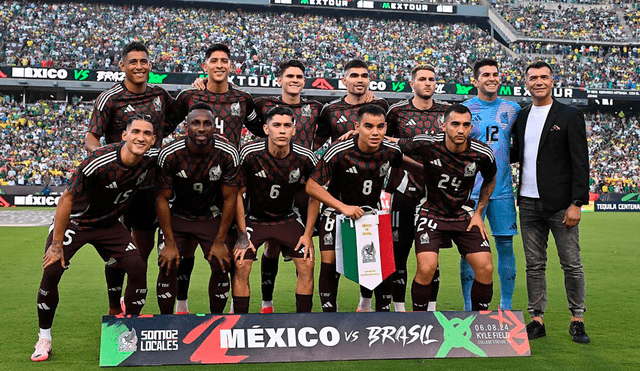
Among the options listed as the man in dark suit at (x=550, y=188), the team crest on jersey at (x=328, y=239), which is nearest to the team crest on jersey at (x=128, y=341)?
the team crest on jersey at (x=328, y=239)

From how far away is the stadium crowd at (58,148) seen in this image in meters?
28.8

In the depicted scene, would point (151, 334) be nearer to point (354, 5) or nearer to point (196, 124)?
point (196, 124)

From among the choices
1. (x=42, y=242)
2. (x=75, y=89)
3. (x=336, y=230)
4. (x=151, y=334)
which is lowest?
(x=42, y=242)

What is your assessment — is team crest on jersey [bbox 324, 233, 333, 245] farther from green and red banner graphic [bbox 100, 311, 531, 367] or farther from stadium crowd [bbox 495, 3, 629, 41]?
stadium crowd [bbox 495, 3, 629, 41]

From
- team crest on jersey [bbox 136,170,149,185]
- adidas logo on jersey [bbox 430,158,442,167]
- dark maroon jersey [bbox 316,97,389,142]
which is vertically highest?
dark maroon jersey [bbox 316,97,389,142]

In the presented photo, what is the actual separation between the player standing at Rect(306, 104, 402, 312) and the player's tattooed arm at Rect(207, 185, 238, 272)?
0.70m

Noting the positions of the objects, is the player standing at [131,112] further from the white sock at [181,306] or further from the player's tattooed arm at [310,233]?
the player's tattooed arm at [310,233]

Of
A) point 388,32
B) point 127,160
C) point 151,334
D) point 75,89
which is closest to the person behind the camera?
point 151,334

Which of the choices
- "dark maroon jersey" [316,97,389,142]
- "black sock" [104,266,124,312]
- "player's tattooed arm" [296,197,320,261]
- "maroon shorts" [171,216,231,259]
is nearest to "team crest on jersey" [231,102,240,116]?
"dark maroon jersey" [316,97,389,142]

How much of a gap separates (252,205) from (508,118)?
2.86 meters

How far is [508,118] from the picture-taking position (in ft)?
21.1

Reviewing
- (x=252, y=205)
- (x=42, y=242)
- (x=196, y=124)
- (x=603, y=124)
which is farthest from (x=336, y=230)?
(x=603, y=124)

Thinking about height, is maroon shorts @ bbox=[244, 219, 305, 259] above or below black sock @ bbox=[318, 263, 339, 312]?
above

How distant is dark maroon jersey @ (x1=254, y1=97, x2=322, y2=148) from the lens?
21.5 feet
